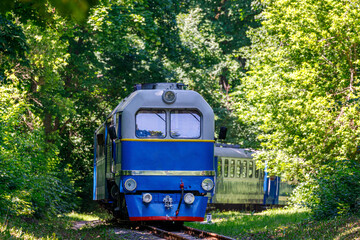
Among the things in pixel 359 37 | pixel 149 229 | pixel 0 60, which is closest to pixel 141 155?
pixel 149 229

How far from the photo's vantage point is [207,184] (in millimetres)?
13125

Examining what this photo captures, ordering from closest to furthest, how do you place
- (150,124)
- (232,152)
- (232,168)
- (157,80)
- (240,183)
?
(150,124), (232,168), (240,183), (232,152), (157,80)

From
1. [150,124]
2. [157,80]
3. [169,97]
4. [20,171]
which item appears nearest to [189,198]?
[150,124]

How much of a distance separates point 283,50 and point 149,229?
10719mm

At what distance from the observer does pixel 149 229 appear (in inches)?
595

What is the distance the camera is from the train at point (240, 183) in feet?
85.8

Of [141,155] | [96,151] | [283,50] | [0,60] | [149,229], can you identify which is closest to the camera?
[141,155]

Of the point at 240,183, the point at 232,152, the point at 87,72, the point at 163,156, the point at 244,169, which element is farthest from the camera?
the point at 244,169

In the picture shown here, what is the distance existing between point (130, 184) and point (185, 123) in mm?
1929

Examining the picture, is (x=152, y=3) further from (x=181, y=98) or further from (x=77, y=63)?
(x=181, y=98)

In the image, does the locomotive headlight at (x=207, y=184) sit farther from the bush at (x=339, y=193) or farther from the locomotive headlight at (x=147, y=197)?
the bush at (x=339, y=193)

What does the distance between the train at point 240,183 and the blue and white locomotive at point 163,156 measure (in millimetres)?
12487

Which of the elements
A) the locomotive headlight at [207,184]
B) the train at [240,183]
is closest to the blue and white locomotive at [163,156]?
the locomotive headlight at [207,184]

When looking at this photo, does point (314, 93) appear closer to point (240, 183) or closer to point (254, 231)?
point (254, 231)
